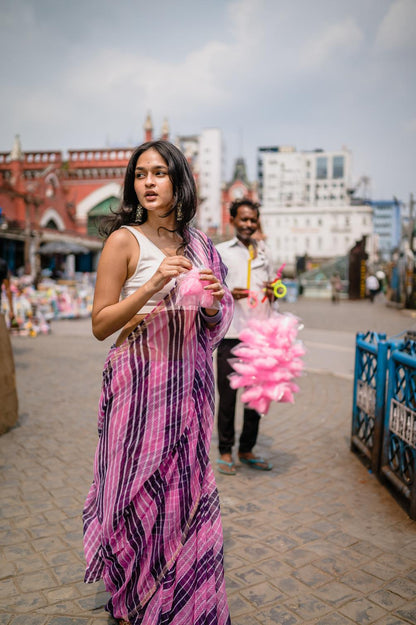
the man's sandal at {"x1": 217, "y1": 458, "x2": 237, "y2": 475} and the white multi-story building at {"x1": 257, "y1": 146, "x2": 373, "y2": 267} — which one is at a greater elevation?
the white multi-story building at {"x1": 257, "y1": 146, "x2": 373, "y2": 267}

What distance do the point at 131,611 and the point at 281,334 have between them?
2083 millimetres

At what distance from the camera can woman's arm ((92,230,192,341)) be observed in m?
1.82

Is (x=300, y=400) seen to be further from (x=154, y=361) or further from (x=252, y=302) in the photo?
(x=154, y=361)

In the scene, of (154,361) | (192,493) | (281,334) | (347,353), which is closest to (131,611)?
(192,493)

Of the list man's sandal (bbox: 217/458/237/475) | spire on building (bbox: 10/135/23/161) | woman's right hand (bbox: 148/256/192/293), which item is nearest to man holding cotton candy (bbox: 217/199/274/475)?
man's sandal (bbox: 217/458/237/475)

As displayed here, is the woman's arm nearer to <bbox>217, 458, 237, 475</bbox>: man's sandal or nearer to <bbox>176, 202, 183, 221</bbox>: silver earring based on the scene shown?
<bbox>176, 202, 183, 221</bbox>: silver earring

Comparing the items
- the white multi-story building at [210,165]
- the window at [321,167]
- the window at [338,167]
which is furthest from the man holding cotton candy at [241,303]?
the window at [338,167]

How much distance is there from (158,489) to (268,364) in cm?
165

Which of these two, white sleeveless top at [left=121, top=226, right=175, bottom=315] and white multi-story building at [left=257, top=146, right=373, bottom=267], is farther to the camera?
white multi-story building at [left=257, top=146, right=373, bottom=267]

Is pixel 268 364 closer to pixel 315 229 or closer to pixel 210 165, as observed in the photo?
pixel 210 165

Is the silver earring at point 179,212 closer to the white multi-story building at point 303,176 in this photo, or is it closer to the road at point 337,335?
the road at point 337,335

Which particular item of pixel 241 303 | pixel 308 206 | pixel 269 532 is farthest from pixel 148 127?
pixel 308 206

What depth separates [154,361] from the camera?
6.27ft

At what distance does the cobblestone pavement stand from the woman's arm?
144 cm
